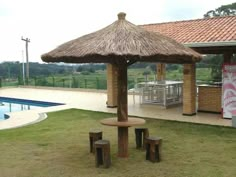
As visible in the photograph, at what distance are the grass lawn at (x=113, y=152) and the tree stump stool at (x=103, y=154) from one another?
5.2 inches

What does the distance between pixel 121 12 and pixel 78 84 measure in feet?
58.8

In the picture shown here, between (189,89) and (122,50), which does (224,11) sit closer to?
(189,89)

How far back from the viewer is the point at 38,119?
12.3 meters

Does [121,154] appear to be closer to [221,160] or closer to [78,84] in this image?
[221,160]

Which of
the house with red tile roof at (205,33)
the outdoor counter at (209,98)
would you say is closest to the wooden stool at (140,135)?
the house with red tile roof at (205,33)

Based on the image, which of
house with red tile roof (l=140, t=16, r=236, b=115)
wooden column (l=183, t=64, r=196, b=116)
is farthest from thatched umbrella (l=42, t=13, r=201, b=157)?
wooden column (l=183, t=64, r=196, b=116)

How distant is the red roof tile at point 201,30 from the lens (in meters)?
11.4

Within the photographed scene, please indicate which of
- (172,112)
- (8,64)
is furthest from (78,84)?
(172,112)

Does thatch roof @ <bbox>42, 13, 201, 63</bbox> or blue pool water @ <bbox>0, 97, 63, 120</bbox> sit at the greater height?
thatch roof @ <bbox>42, 13, 201, 63</bbox>

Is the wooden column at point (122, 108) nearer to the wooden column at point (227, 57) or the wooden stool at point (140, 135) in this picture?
the wooden stool at point (140, 135)

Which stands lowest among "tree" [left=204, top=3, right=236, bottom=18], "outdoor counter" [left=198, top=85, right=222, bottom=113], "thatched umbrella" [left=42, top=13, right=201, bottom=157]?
"outdoor counter" [left=198, top=85, right=222, bottom=113]

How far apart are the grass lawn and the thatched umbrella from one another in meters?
0.88

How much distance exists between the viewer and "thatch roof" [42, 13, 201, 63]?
6191 millimetres

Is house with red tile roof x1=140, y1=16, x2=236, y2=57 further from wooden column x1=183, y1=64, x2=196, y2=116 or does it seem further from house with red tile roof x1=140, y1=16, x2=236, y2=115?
wooden column x1=183, y1=64, x2=196, y2=116
